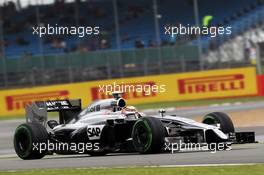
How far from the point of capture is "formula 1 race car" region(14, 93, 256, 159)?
13.3m

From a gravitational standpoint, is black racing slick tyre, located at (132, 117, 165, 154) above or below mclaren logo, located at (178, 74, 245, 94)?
below

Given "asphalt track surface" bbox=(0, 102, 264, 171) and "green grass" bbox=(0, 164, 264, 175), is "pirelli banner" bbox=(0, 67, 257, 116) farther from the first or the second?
"green grass" bbox=(0, 164, 264, 175)

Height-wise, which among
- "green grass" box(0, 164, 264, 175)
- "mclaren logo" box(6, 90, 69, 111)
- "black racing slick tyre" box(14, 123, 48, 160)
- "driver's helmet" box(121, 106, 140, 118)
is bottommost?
"green grass" box(0, 164, 264, 175)

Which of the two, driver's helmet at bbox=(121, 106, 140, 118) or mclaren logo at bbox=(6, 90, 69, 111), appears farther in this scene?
mclaren logo at bbox=(6, 90, 69, 111)

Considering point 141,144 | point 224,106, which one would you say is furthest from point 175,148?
point 224,106

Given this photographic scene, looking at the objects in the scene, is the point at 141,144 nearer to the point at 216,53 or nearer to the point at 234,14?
the point at 216,53

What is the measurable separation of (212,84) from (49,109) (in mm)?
21696

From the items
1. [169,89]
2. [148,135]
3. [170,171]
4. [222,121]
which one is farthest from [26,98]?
[170,171]

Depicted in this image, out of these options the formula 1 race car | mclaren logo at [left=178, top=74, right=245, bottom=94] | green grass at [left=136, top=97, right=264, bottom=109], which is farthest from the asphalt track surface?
mclaren logo at [left=178, top=74, right=245, bottom=94]

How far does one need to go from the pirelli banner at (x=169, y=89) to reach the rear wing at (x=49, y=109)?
2033 cm

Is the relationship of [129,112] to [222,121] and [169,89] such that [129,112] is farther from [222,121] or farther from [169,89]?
[169,89]

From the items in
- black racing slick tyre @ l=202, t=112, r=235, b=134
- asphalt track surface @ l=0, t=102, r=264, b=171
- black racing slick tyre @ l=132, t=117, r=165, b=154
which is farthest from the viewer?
black racing slick tyre @ l=202, t=112, r=235, b=134

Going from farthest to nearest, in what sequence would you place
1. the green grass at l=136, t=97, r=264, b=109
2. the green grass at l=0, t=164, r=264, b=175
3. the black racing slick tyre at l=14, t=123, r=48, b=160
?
the green grass at l=136, t=97, r=264, b=109, the black racing slick tyre at l=14, t=123, r=48, b=160, the green grass at l=0, t=164, r=264, b=175

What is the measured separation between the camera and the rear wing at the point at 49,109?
15.5 metres
